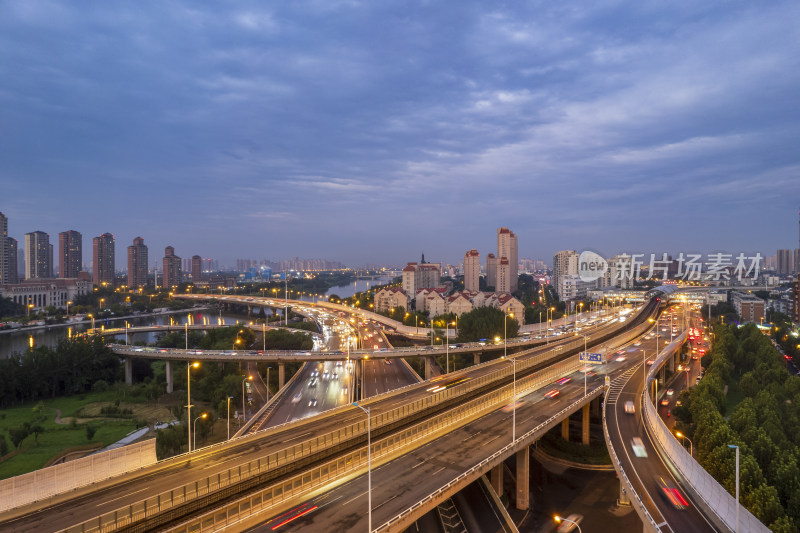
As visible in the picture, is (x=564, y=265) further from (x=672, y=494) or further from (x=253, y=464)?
(x=253, y=464)

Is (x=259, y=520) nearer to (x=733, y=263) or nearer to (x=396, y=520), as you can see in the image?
(x=396, y=520)

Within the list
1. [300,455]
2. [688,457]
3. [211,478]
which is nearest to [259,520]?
[211,478]

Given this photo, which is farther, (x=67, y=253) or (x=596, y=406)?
(x=67, y=253)

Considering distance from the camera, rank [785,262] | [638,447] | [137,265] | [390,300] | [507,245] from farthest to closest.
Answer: [137,265], [785,262], [507,245], [390,300], [638,447]

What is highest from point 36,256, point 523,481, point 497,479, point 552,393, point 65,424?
point 36,256

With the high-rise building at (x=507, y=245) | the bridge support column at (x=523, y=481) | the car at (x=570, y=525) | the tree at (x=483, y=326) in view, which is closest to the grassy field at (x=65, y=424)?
the bridge support column at (x=523, y=481)

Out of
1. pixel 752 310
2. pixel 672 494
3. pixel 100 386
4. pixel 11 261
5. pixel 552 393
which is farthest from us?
pixel 11 261

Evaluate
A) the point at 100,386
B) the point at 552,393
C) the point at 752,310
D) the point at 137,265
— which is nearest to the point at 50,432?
the point at 100,386

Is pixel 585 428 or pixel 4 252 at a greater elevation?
pixel 4 252
